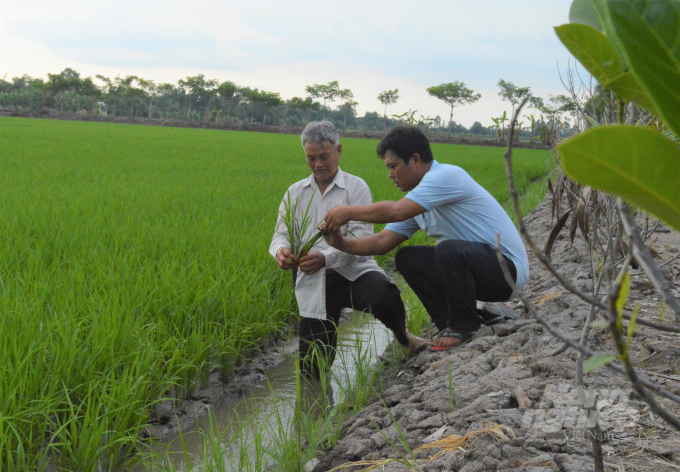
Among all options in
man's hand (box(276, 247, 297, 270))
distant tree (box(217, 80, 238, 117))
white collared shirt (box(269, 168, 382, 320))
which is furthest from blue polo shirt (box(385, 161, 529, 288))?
distant tree (box(217, 80, 238, 117))

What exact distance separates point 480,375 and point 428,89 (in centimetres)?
4365

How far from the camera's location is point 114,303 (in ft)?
8.25

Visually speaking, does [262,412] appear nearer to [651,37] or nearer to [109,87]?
[651,37]

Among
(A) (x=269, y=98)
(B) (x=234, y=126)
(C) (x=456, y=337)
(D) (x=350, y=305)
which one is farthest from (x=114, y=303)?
(A) (x=269, y=98)

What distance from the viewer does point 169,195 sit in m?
6.13

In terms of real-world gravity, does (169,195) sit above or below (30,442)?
above

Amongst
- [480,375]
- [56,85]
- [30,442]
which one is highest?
[56,85]

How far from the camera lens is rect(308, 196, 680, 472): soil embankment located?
1387 mm

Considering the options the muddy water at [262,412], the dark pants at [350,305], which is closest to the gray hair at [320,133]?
the dark pants at [350,305]

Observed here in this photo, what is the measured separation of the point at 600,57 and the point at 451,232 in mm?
2403

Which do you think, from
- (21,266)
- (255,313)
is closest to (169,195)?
(21,266)

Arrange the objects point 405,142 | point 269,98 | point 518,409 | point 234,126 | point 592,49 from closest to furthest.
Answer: point 592,49 < point 518,409 < point 405,142 < point 234,126 < point 269,98

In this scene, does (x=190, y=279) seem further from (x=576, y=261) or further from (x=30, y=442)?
(x=576, y=261)

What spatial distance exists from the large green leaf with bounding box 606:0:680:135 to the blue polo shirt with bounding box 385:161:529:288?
2.19 meters
